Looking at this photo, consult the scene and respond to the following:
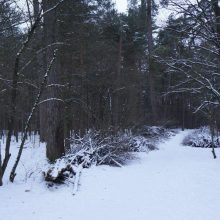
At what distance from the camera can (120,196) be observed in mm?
7402

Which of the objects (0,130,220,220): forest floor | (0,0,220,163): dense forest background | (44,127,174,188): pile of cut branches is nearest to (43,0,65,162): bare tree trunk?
(0,0,220,163): dense forest background

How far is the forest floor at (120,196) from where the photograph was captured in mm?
6145

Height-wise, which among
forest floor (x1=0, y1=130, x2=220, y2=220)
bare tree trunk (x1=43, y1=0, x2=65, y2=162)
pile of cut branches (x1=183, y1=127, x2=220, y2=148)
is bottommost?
forest floor (x1=0, y1=130, x2=220, y2=220)

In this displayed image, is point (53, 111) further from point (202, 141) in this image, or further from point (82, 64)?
point (202, 141)

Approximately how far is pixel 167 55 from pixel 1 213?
10080mm

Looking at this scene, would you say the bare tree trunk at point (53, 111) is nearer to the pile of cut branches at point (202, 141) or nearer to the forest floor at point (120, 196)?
the forest floor at point (120, 196)

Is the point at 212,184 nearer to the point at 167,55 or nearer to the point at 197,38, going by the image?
the point at 197,38

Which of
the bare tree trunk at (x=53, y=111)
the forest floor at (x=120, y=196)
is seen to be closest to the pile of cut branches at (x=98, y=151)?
the bare tree trunk at (x=53, y=111)

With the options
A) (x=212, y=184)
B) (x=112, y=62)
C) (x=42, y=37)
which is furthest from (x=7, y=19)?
(x=112, y=62)

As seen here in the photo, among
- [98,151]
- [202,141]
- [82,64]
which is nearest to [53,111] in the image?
[98,151]

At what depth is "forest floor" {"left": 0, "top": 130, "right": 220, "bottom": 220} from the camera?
6145 mm

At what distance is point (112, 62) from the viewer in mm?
23875

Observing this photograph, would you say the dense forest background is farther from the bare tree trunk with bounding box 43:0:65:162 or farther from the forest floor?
the forest floor

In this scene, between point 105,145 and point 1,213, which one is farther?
point 105,145
